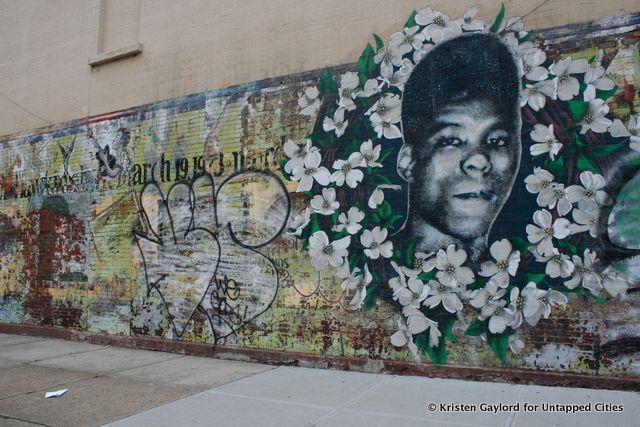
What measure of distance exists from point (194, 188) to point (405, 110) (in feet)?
10.5

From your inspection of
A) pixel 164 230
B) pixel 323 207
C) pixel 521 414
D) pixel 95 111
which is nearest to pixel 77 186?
pixel 95 111

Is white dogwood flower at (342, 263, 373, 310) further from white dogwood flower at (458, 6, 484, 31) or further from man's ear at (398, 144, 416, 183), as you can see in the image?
white dogwood flower at (458, 6, 484, 31)

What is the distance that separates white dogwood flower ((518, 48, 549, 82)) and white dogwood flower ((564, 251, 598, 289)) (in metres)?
1.82

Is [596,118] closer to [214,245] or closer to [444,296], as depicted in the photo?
[444,296]

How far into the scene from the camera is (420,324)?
5.43 meters

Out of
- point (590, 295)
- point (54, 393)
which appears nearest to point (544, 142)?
point (590, 295)

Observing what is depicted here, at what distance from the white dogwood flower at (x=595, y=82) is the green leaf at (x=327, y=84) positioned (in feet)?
8.96

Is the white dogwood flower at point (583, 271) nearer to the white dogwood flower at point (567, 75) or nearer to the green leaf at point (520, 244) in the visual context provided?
the green leaf at point (520, 244)

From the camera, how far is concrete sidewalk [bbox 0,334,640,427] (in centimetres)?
410

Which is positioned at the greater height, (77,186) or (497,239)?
(77,186)

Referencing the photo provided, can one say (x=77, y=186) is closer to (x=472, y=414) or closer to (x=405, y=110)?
(x=405, y=110)

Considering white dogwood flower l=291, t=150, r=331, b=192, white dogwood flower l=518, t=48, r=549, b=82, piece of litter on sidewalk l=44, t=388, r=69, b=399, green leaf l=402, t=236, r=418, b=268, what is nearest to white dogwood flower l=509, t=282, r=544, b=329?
green leaf l=402, t=236, r=418, b=268

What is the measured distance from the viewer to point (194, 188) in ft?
23.4

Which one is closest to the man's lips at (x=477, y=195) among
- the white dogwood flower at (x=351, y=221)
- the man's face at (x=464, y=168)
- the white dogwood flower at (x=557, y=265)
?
the man's face at (x=464, y=168)
